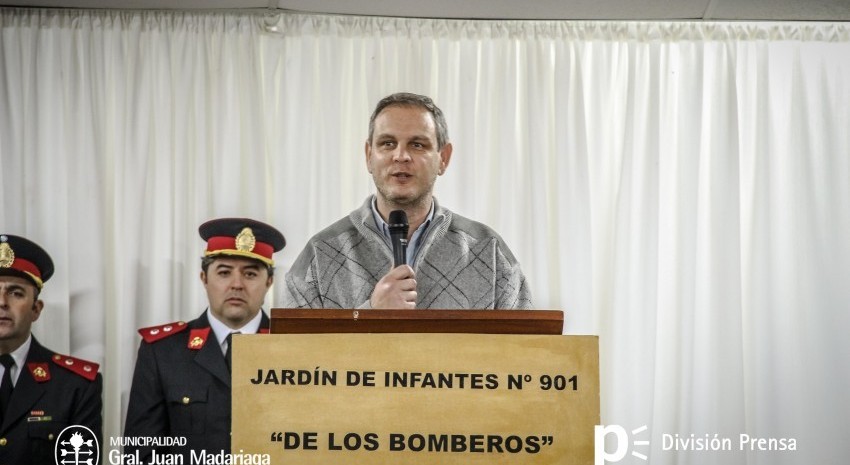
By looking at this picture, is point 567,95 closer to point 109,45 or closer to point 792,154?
point 792,154

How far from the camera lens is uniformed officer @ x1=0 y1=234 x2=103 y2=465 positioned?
13.4 ft

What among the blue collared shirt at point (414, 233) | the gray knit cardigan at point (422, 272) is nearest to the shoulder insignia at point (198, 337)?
the gray knit cardigan at point (422, 272)

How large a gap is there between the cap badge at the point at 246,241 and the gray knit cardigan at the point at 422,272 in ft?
0.92

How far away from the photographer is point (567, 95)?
462 centimetres

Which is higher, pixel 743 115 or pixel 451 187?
pixel 743 115

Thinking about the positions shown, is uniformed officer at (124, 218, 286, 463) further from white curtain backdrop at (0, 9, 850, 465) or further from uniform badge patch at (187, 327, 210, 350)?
white curtain backdrop at (0, 9, 850, 465)

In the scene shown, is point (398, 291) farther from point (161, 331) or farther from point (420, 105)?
point (161, 331)

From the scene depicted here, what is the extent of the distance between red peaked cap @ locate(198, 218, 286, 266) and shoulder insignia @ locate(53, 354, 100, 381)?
0.70 meters

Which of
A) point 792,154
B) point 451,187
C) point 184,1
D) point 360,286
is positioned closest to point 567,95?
point 451,187

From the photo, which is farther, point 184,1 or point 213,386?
point 184,1

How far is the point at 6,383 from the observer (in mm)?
4113

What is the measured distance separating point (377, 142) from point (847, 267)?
2.25 meters

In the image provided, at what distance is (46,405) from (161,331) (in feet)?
1.74

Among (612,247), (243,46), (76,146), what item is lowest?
(612,247)
